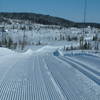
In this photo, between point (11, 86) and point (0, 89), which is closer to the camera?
point (0, 89)

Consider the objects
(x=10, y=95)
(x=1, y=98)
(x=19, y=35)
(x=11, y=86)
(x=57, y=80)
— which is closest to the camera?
(x=1, y=98)

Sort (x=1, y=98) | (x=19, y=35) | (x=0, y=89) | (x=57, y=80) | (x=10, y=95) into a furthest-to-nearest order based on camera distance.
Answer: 1. (x=19, y=35)
2. (x=57, y=80)
3. (x=0, y=89)
4. (x=10, y=95)
5. (x=1, y=98)

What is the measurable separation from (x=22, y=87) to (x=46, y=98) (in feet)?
6.41

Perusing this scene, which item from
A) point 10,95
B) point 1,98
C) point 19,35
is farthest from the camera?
point 19,35

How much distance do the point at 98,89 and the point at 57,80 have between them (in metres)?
2.58

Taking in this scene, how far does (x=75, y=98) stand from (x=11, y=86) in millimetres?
3133

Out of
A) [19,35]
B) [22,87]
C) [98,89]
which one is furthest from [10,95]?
[19,35]

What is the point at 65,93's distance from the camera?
889cm

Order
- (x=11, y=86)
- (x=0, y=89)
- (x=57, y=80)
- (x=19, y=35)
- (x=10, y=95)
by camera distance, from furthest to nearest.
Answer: (x=19, y=35) < (x=57, y=80) < (x=11, y=86) < (x=0, y=89) < (x=10, y=95)

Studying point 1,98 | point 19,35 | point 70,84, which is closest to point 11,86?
point 1,98

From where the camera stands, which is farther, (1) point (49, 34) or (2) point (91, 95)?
(1) point (49, 34)

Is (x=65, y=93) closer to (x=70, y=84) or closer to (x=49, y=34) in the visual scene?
(x=70, y=84)

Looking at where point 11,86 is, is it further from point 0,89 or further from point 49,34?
point 49,34

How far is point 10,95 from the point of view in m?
8.59
